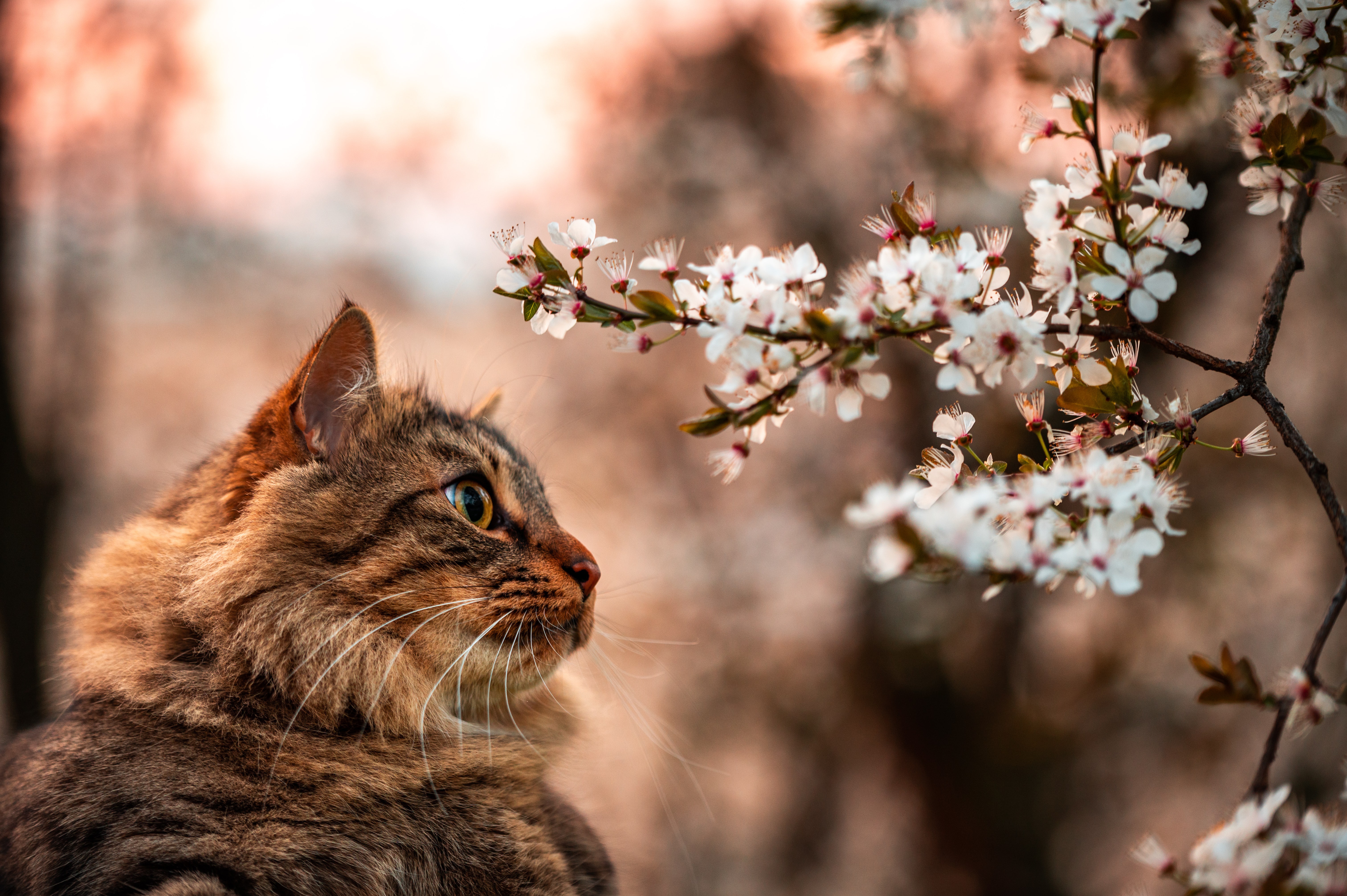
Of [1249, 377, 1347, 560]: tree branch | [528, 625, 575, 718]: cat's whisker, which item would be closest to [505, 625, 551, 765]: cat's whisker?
[528, 625, 575, 718]: cat's whisker

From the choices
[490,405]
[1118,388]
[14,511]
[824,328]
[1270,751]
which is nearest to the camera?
[1270,751]

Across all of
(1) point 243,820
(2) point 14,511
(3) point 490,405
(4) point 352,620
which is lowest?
(1) point 243,820

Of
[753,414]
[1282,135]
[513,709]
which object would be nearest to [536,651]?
[513,709]

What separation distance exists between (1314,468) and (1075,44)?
1555 mm

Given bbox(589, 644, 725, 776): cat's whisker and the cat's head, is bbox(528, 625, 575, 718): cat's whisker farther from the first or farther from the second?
bbox(589, 644, 725, 776): cat's whisker

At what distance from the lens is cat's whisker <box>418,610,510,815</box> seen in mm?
1246

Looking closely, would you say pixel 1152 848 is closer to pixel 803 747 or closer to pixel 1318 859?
pixel 1318 859

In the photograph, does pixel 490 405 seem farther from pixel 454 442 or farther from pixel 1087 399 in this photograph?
pixel 1087 399

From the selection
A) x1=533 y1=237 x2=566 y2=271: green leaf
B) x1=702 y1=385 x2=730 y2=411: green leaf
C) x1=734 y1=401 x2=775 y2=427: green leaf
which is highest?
x1=533 y1=237 x2=566 y2=271: green leaf

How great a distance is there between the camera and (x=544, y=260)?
0.94 meters

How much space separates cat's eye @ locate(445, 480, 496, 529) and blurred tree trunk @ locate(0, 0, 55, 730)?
3.54 metres

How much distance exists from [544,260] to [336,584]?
24.9 inches

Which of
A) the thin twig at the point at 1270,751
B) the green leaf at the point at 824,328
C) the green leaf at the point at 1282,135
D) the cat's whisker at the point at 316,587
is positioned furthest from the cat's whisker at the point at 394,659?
the green leaf at the point at 1282,135

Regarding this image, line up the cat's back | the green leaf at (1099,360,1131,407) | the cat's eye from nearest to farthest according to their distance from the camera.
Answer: the green leaf at (1099,360,1131,407) → the cat's back → the cat's eye
